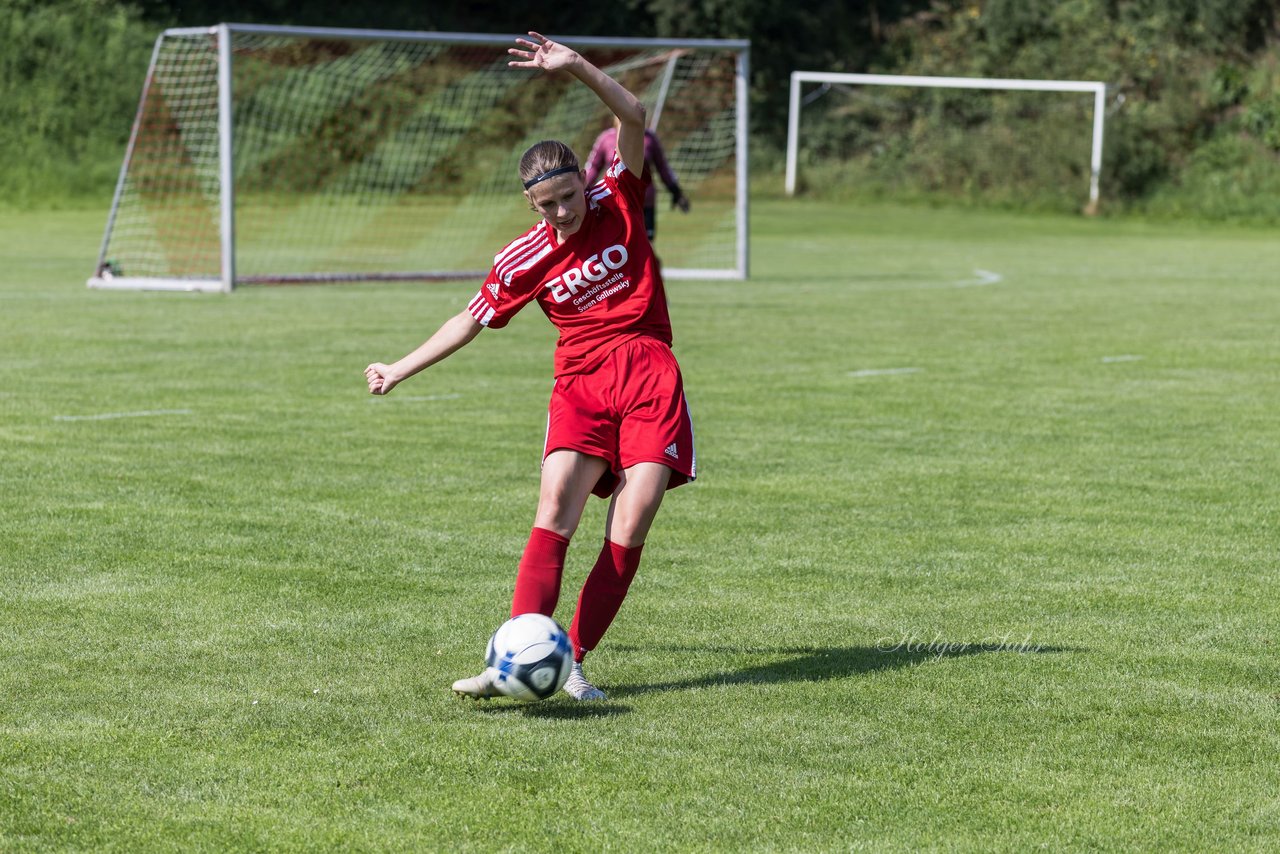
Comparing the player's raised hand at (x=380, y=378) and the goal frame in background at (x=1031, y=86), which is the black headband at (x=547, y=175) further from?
the goal frame in background at (x=1031, y=86)

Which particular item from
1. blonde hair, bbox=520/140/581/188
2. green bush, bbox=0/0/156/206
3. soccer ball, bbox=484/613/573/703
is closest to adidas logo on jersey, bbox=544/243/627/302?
blonde hair, bbox=520/140/581/188

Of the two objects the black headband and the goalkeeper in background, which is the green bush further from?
the black headband

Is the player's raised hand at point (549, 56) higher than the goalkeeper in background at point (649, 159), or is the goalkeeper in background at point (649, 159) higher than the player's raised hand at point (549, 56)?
the player's raised hand at point (549, 56)

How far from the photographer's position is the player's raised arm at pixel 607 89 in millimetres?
5109

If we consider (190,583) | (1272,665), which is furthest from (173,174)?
(1272,665)

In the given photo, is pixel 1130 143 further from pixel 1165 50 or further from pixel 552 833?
pixel 552 833

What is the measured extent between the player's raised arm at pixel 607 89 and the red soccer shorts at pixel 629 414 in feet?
1.85

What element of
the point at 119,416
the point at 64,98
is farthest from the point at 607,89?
the point at 64,98

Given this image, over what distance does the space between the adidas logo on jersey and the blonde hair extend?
12.5 inches

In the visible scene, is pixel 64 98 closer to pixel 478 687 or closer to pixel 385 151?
pixel 385 151

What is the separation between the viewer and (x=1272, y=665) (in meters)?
5.59

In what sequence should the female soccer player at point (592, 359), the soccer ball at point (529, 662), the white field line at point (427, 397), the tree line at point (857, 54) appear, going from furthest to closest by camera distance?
the tree line at point (857, 54) → the white field line at point (427, 397) → the female soccer player at point (592, 359) → the soccer ball at point (529, 662)

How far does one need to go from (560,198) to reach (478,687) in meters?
1.41

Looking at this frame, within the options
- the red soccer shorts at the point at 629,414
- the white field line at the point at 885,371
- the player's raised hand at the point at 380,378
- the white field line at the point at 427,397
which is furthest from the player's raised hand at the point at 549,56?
the white field line at the point at 885,371
